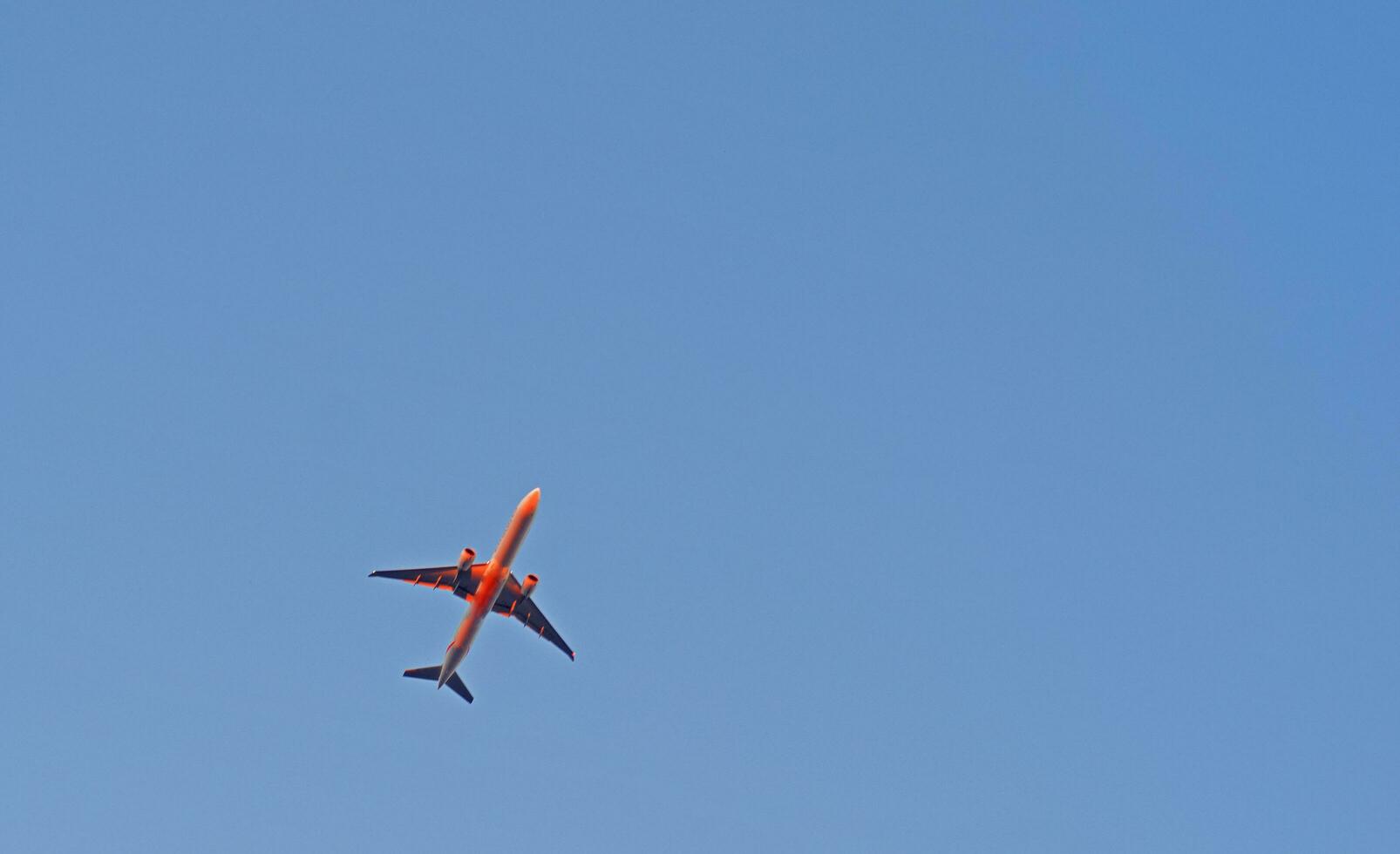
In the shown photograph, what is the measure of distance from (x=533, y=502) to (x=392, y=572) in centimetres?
1896

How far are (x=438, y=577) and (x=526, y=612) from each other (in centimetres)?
930

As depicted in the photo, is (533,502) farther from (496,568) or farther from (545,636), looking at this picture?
(545,636)

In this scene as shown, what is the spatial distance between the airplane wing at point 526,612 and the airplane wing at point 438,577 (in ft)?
9.59

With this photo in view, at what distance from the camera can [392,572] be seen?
177625mm

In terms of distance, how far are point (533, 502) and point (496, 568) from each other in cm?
781

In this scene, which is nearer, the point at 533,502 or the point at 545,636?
the point at 533,502

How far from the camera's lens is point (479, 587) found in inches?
6791

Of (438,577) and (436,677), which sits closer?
(438,577)

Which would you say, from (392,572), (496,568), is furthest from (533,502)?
(392,572)

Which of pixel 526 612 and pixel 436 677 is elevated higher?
pixel 526 612

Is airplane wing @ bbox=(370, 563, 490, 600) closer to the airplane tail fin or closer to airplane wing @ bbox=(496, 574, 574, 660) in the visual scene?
airplane wing @ bbox=(496, 574, 574, 660)

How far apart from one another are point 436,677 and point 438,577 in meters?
12.0

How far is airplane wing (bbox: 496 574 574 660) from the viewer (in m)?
178

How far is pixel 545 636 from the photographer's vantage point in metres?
184
